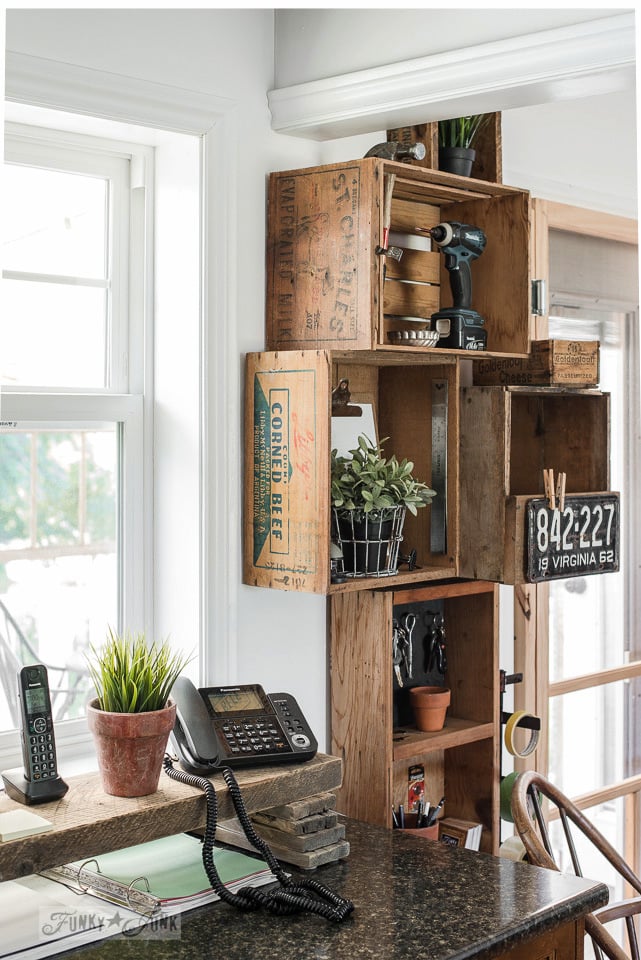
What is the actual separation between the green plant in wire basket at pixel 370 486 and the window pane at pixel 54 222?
0.65 m

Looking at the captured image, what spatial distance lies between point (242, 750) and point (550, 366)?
115 cm

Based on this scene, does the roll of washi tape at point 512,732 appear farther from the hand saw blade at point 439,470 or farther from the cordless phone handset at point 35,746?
the cordless phone handset at point 35,746

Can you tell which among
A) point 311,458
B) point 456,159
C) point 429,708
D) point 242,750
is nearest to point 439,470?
point 311,458

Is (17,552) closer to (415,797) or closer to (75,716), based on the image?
(75,716)

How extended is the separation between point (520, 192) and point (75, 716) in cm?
146

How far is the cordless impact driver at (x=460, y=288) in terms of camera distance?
2180 mm

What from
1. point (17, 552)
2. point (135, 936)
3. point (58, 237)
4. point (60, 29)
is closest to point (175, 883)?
point (135, 936)

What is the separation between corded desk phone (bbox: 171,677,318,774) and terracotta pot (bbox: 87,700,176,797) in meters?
0.11

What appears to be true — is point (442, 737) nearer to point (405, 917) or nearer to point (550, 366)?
point (405, 917)

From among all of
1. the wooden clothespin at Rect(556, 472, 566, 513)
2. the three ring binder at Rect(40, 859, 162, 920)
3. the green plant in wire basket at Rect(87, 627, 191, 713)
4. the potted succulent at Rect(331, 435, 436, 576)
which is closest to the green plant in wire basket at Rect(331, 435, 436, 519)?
the potted succulent at Rect(331, 435, 436, 576)

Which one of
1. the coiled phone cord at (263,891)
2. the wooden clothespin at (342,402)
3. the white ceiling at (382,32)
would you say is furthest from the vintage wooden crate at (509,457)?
the coiled phone cord at (263,891)

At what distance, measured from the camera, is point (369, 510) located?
202cm

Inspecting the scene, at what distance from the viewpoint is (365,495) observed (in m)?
2.02

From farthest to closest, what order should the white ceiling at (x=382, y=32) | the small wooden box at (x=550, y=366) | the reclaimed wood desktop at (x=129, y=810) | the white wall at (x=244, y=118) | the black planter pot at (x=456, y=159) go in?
1. the small wooden box at (x=550, y=366)
2. the black planter pot at (x=456, y=159)
3. the white wall at (x=244, y=118)
4. the white ceiling at (x=382, y=32)
5. the reclaimed wood desktop at (x=129, y=810)
